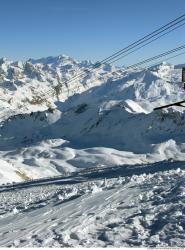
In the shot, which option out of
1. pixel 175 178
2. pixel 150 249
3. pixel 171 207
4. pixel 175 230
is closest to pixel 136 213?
pixel 171 207

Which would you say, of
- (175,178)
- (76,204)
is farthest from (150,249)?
(175,178)

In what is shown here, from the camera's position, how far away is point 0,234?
17250mm

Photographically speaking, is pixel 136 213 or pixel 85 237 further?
pixel 136 213

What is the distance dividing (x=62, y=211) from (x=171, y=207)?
4.52 meters

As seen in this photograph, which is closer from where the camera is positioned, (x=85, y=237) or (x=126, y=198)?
(x=85, y=237)

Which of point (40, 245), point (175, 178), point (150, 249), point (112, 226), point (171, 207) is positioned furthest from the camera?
point (175, 178)

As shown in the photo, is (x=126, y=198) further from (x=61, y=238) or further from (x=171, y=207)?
(x=61, y=238)

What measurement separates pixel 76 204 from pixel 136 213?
4048 millimetres

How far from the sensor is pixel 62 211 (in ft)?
64.1

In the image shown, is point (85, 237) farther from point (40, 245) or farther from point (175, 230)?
point (175, 230)

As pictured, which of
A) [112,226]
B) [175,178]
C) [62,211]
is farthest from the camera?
[175,178]

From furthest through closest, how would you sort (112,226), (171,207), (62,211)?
1. (62,211)
2. (171,207)
3. (112,226)

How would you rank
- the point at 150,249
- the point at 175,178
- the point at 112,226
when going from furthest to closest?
the point at 175,178 → the point at 112,226 → the point at 150,249

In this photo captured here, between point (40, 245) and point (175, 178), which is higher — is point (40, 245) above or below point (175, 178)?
below
